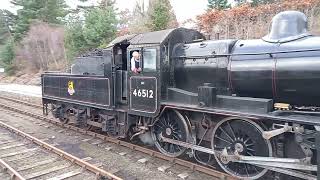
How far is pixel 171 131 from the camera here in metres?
7.86

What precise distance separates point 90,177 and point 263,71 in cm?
434

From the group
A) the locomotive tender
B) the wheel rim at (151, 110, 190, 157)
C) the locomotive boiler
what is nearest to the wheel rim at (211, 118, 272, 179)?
the locomotive tender

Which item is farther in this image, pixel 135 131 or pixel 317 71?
pixel 135 131

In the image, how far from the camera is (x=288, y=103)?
234 inches

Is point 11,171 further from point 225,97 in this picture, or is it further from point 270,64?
point 270,64

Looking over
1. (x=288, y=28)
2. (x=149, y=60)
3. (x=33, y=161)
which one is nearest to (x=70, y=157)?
(x=33, y=161)

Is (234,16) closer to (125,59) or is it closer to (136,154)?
(125,59)

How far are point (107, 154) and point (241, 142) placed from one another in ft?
12.7

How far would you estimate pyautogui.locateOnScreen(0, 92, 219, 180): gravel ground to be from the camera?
720 centimetres

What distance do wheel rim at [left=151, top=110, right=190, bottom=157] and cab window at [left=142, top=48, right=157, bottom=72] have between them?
1.19m

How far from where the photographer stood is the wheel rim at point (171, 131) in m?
7.54

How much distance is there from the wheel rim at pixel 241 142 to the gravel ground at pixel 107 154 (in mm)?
679

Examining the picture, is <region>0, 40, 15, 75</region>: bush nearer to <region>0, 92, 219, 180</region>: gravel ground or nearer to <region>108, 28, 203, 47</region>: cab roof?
<region>0, 92, 219, 180</region>: gravel ground

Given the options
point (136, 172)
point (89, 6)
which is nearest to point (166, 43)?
point (136, 172)
